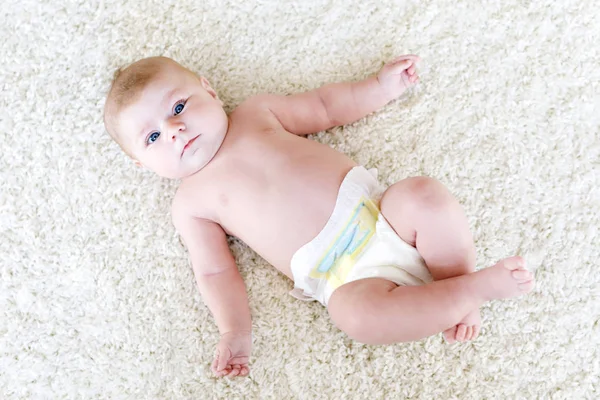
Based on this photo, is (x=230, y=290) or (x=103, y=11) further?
(x=103, y=11)

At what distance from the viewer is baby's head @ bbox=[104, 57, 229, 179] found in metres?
1.40

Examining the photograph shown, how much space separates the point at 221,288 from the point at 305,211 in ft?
0.94

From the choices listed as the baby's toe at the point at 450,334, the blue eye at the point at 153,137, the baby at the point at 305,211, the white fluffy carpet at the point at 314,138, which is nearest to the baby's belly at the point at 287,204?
the baby at the point at 305,211

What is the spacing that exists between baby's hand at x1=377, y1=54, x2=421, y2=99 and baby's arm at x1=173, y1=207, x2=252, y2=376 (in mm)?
551

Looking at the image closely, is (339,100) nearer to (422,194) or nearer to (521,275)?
(422,194)

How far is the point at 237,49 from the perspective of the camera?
1.64 metres

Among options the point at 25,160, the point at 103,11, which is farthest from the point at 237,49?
the point at 25,160

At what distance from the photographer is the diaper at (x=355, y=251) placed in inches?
53.0

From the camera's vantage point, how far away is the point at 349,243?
137 cm

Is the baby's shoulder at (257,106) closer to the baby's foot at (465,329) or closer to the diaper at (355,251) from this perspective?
the diaper at (355,251)

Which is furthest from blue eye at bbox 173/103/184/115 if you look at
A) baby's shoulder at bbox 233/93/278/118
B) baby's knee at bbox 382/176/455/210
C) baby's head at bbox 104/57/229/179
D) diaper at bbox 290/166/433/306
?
baby's knee at bbox 382/176/455/210

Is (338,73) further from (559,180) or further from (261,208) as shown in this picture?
(559,180)

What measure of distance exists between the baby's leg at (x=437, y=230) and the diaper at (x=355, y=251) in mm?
38

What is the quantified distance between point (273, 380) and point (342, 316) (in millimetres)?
272
